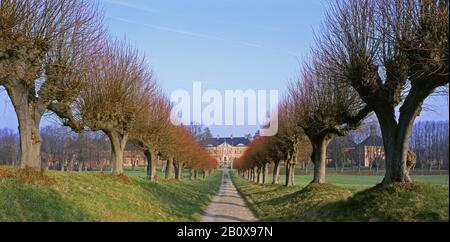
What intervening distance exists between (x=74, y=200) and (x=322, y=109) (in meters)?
15.2

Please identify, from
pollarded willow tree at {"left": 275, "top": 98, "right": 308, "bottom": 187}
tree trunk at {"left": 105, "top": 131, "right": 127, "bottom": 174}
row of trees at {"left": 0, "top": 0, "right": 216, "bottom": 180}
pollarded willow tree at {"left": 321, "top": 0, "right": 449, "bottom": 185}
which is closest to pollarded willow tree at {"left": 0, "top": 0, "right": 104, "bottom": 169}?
row of trees at {"left": 0, "top": 0, "right": 216, "bottom": 180}

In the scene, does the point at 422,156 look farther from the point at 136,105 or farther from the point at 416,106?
the point at 136,105

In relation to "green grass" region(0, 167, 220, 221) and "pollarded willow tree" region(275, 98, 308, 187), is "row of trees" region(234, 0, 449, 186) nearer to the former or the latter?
"green grass" region(0, 167, 220, 221)

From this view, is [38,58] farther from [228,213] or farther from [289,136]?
[289,136]

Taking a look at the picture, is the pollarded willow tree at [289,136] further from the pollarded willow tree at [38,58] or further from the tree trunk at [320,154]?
the pollarded willow tree at [38,58]

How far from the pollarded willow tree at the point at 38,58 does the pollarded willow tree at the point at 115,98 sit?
7.94ft

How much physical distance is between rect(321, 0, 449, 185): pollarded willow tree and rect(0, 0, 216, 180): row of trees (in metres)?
11.6

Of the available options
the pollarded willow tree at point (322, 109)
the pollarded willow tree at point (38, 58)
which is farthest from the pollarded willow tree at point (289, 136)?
the pollarded willow tree at point (38, 58)

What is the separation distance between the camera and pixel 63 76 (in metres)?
21.5

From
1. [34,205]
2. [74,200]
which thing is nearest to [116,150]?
[74,200]

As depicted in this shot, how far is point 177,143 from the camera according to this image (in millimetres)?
52531
